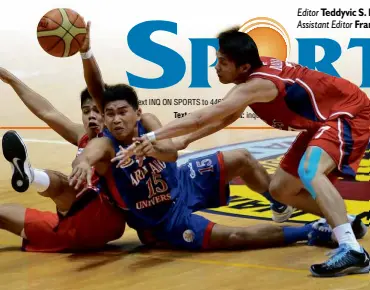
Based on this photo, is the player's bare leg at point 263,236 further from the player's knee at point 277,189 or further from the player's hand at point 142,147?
the player's hand at point 142,147

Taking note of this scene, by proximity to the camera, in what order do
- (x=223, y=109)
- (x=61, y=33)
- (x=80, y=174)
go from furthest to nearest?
(x=61, y=33) < (x=223, y=109) < (x=80, y=174)

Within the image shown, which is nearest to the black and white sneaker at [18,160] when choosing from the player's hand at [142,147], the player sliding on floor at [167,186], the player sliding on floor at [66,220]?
the player sliding on floor at [66,220]

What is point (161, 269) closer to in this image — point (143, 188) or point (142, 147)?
point (143, 188)

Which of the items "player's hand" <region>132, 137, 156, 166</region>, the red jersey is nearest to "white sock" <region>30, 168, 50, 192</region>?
"player's hand" <region>132, 137, 156, 166</region>

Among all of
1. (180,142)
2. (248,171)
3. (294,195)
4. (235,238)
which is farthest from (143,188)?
(294,195)

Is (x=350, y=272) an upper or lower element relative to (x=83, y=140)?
lower

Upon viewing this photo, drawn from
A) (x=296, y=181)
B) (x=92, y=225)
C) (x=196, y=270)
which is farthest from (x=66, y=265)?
(x=296, y=181)

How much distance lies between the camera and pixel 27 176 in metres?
5.11

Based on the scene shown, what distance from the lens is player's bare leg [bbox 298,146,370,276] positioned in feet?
15.4

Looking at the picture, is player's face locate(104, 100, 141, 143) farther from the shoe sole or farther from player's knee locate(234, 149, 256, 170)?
the shoe sole

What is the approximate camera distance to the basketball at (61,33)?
5793mm

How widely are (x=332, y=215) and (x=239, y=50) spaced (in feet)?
3.73

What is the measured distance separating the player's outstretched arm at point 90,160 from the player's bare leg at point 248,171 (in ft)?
2.70

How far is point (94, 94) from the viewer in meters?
5.61
